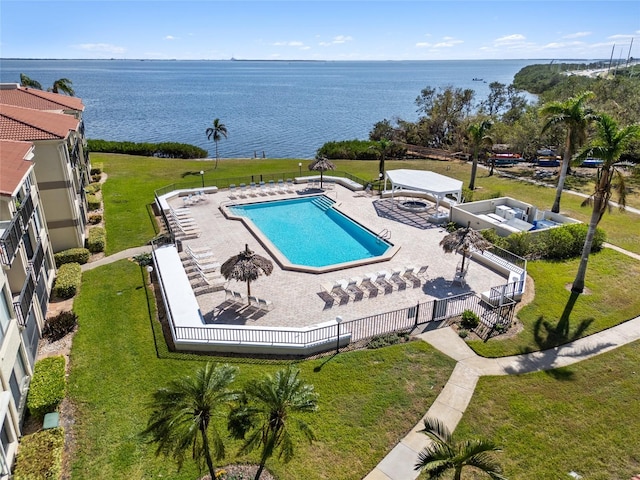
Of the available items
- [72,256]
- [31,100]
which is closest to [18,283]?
[72,256]

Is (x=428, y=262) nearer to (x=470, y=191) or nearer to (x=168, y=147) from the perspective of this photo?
(x=470, y=191)

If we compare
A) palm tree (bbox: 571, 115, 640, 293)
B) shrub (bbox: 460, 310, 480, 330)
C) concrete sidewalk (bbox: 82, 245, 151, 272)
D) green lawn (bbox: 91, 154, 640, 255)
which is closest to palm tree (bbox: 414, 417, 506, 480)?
shrub (bbox: 460, 310, 480, 330)

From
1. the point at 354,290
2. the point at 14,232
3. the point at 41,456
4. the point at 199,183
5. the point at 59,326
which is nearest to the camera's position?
the point at 41,456

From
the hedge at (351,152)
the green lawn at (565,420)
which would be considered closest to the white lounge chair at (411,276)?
the green lawn at (565,420)

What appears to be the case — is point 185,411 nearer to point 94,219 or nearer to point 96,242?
point 96,242

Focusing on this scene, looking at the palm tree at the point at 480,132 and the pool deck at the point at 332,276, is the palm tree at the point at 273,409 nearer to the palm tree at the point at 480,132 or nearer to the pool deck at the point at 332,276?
the pool deck at the point at 332,276

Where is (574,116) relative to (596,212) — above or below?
above
